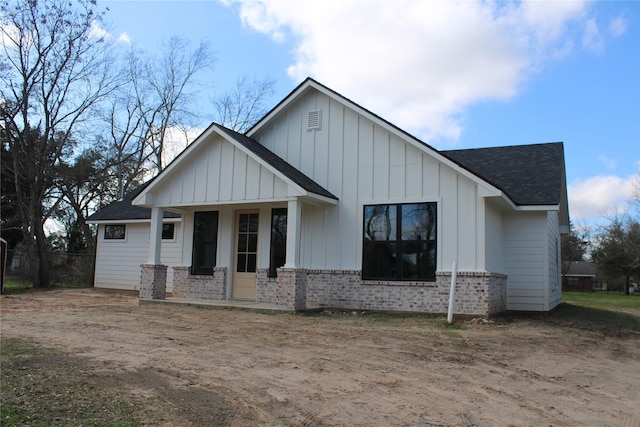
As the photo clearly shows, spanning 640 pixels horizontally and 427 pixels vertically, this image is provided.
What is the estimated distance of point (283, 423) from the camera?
4.28 meters

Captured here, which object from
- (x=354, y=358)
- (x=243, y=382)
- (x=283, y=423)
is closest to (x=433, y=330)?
(x=354, y=358)

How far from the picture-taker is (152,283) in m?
14.4

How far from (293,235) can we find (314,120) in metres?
3.68

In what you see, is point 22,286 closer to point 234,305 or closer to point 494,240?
point 234,305

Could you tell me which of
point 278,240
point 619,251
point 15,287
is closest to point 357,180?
point 278,240

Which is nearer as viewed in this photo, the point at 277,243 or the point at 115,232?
the point at 277,243

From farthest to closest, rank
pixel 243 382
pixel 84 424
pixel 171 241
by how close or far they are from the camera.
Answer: pixel 171 241 < pixel 243 382 < pixel 84 424

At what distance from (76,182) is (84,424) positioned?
29715 mm

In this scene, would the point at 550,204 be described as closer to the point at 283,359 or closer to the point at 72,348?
the point at 283,359

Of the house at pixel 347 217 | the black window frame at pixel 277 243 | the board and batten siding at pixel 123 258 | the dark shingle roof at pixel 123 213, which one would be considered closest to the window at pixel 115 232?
the board and batten siding at pixel 123 258

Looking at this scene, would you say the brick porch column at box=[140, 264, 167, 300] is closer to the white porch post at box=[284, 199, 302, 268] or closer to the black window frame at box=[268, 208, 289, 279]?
the black window frame at box=[268, 208, 289, 279]

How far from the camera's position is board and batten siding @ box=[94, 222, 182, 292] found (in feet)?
67.2

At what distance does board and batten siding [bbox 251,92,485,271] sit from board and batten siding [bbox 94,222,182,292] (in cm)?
809

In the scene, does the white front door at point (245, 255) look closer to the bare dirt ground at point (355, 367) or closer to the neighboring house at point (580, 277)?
the bare dirt ground at point (355, 367)
